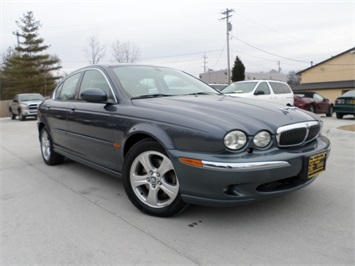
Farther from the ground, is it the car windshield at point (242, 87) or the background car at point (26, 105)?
the car windshield at point (242, 87)

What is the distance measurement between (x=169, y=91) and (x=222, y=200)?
173 cm

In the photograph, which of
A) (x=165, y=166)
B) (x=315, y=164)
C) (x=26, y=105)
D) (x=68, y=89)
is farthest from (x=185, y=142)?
(x=26, y=105)

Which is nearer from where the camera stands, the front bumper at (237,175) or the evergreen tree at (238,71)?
the front bumper at (237,175)

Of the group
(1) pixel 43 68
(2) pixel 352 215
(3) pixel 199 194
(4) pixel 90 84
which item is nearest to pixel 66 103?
(4) pixel 90 84

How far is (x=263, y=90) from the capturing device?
12031 mm

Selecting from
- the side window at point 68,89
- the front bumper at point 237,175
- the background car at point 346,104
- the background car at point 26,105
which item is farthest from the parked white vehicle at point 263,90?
the background car at point 26,105

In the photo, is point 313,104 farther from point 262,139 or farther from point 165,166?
point 165,166

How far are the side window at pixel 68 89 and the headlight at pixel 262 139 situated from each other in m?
2.90

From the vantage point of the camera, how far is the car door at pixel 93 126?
11.9ft

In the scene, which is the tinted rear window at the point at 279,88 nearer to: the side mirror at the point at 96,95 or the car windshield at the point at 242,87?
the car windshield at the point at 242,87

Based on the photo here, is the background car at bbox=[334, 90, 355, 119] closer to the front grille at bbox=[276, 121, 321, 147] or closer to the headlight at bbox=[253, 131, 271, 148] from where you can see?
the front grille at bbox=[276, 121, 321, 147]

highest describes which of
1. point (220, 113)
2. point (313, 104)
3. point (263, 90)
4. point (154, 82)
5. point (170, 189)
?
point (154, 82)

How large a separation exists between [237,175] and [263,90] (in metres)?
10.1

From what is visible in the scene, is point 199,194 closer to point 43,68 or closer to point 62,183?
point 62,183
